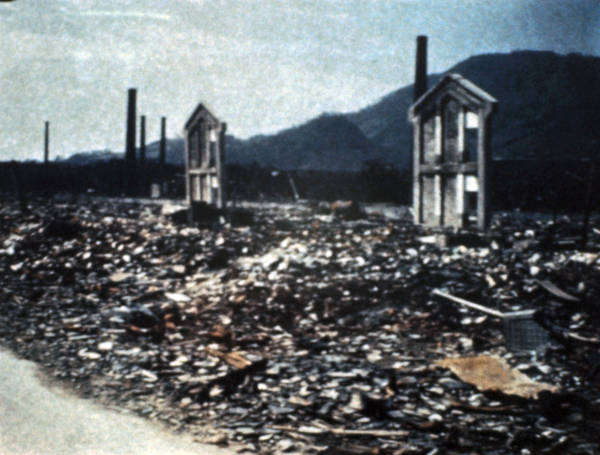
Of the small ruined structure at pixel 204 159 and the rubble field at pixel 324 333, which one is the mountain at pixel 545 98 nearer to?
the rubble field at pixel 324 333

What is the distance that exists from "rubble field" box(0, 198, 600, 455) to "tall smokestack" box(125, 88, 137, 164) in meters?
13.5

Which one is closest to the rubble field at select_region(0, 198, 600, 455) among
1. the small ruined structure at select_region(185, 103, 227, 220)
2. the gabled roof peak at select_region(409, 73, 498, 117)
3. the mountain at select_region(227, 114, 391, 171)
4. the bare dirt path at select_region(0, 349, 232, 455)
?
the bare dirt path at select_region(0, 349, 232, 455)

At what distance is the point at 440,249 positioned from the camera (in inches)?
293

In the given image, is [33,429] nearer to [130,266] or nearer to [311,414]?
[311,414]

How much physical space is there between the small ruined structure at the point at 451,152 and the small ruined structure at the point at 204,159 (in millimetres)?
3904

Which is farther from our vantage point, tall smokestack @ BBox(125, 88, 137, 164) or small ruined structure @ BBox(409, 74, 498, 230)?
tall smokestack @ BBox(125, 88, 137, 164)

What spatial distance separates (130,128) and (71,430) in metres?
21.2

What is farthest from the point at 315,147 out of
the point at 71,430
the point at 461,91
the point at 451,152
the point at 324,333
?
the point at 71,430

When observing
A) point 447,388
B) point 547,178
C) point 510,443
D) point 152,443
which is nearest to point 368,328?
point 447,388

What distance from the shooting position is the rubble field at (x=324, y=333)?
10.1 feet

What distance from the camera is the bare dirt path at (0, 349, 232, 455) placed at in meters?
2.73

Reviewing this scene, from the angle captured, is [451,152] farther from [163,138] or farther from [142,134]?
[142,134]

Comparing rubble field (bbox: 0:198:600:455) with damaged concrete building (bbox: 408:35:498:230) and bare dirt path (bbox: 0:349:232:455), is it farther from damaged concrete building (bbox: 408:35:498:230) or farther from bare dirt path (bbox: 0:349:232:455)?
damaged concrete building (bbox: 408:35:498:230)

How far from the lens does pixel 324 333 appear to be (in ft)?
16.2
